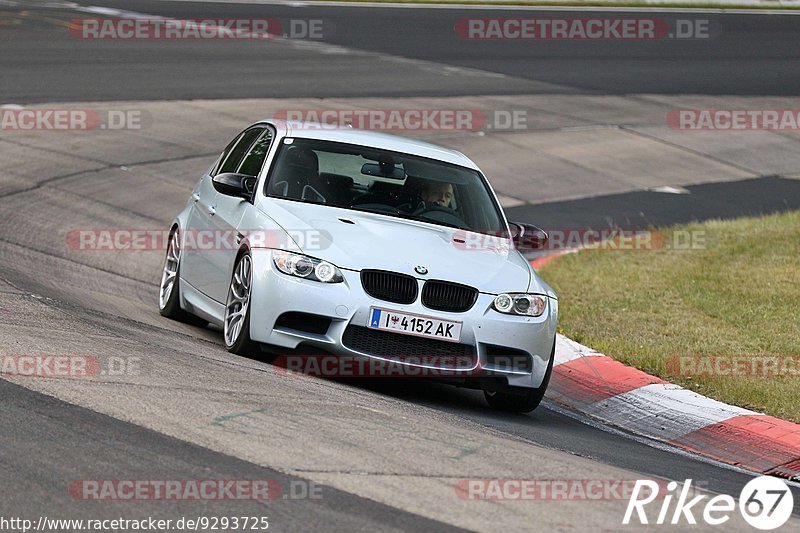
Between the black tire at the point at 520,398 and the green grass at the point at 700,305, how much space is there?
125 centimetres

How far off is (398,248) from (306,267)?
1.90 feet

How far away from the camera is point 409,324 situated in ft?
25.5

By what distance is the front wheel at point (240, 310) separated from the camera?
8.14 metres

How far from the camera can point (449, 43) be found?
1149 inches

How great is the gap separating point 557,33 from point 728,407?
24.4 metres

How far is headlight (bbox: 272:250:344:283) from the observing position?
784cm

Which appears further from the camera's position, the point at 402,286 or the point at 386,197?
the point at 386,197

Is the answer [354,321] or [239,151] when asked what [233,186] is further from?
[354,321]

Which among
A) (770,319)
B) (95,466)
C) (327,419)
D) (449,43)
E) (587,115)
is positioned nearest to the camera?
(95,466)

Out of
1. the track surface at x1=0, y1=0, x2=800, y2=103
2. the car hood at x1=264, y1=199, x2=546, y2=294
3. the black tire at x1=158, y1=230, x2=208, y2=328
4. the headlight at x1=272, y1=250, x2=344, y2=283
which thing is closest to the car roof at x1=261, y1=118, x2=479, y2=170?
the car hood at x1=264, y1=199, x2=546, y2=294

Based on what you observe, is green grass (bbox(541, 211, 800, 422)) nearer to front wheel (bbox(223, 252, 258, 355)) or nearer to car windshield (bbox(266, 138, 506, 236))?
car windshield (bbox(266, 138, 506, 236))

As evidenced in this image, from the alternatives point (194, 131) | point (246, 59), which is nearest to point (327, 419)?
point (194, 131)

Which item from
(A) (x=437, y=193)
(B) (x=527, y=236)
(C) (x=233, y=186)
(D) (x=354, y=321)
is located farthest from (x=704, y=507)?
→ (C) (x=233, y=186)

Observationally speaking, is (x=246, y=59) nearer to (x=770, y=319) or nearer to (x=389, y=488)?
(x=770, y=319)
